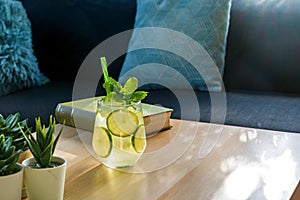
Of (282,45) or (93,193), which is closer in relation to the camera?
(93,193)

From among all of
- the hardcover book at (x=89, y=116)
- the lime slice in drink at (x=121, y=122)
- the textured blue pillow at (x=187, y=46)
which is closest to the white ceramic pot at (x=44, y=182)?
the lime slice in drink at (x=121, y=122)

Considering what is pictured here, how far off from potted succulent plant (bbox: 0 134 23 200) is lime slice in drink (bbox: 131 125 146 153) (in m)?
0.26

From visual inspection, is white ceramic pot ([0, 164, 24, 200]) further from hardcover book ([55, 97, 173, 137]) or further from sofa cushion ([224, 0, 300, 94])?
sofa cushion ([224, 0, 300, 94])

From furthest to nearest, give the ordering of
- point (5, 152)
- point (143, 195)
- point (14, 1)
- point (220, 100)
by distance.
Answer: point (14, 1)
point (220, 100)
point (143, 195)
point (5, 152)

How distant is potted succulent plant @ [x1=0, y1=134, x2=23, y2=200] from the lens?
0.69m

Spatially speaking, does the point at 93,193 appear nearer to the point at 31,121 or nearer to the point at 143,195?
the point at 143,195

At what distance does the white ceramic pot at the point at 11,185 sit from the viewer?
69cm

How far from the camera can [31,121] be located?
5.14ft

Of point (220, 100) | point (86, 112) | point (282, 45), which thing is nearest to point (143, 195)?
point (86, 112)

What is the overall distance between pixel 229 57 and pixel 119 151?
46.2 inches

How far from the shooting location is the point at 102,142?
0.91 meters

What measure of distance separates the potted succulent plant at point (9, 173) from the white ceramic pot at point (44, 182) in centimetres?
2

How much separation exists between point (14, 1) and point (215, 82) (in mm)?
1013

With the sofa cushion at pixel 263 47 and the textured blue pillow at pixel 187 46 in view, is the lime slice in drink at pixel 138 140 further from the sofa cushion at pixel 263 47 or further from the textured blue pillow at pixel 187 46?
the sofa cushion at pixel 263 47
